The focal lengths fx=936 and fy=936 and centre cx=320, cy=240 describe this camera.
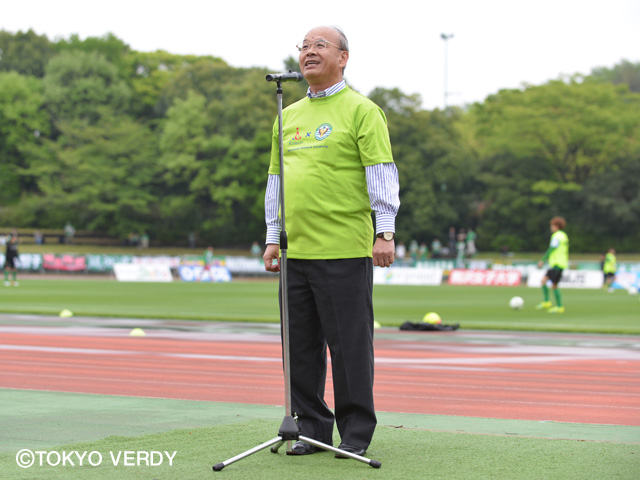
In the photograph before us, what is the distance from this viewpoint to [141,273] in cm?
4838

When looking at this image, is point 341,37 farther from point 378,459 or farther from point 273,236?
point 378,459

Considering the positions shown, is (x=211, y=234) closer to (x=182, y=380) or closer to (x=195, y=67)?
(x=195, y=67)

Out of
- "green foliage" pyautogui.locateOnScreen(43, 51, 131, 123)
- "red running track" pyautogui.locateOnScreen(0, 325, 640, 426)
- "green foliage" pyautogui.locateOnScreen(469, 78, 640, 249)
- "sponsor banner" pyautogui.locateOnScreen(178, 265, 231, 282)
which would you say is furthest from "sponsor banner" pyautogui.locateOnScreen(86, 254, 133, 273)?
"red running track" pyautogui.locateOnScreen(0, 325, 640, 426)

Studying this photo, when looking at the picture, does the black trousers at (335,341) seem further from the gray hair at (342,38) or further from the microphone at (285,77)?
the gray hair at (342,38)

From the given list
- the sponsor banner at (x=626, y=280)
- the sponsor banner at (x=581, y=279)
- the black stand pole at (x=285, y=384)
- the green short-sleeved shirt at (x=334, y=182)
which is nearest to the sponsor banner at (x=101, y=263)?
the sponsor banner at (x=581, y=279)

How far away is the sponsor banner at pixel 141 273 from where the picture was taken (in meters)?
47.9

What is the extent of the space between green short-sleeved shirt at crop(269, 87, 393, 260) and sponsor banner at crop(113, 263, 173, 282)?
141 feet

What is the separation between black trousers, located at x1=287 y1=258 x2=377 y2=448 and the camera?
5.27m

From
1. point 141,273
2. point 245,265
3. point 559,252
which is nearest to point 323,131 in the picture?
point 559,252

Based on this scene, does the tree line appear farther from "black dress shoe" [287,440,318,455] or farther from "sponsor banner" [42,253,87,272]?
"black dress shoe" [287,440,318,455]

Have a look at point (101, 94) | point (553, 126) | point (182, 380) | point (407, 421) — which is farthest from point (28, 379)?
point (101, 94)

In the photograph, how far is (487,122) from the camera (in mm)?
82312

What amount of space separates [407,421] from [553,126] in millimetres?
67579

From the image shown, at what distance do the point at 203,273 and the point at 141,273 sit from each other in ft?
10.5
